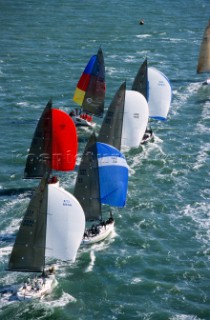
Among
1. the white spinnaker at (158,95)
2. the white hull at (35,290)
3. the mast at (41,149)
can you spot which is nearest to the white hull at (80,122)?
the white spinnaker at (158,95)

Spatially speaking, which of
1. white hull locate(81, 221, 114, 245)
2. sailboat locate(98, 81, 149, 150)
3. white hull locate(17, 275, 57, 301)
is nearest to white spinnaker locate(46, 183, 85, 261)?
white hull locate(17, 275, 57, 301)

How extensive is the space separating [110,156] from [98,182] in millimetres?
2680

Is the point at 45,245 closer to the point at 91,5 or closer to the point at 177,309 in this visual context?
the point at 177,309

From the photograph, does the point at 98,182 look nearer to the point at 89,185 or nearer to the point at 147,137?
the point at 89,185

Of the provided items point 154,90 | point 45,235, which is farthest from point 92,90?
point 45,235

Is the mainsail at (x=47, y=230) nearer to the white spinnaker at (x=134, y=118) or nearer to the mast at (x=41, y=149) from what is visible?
the mast at (x=41, y=149)

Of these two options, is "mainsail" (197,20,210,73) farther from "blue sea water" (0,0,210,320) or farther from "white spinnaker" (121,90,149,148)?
"white spinnaker" (121,90,149,148)

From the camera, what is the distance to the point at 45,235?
6100 centimetres

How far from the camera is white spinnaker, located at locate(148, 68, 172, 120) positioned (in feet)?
303

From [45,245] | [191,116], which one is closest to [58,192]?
[45,245]

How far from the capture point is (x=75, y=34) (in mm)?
136250

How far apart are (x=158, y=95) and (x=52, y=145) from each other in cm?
2051

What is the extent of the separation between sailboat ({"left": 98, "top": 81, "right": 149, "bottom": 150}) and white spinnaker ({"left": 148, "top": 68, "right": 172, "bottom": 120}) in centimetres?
816

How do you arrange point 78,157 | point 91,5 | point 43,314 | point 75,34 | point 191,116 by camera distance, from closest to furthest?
point 43,314 < point 78,157 < point 191,116 < point 75,34 < point 91,5
